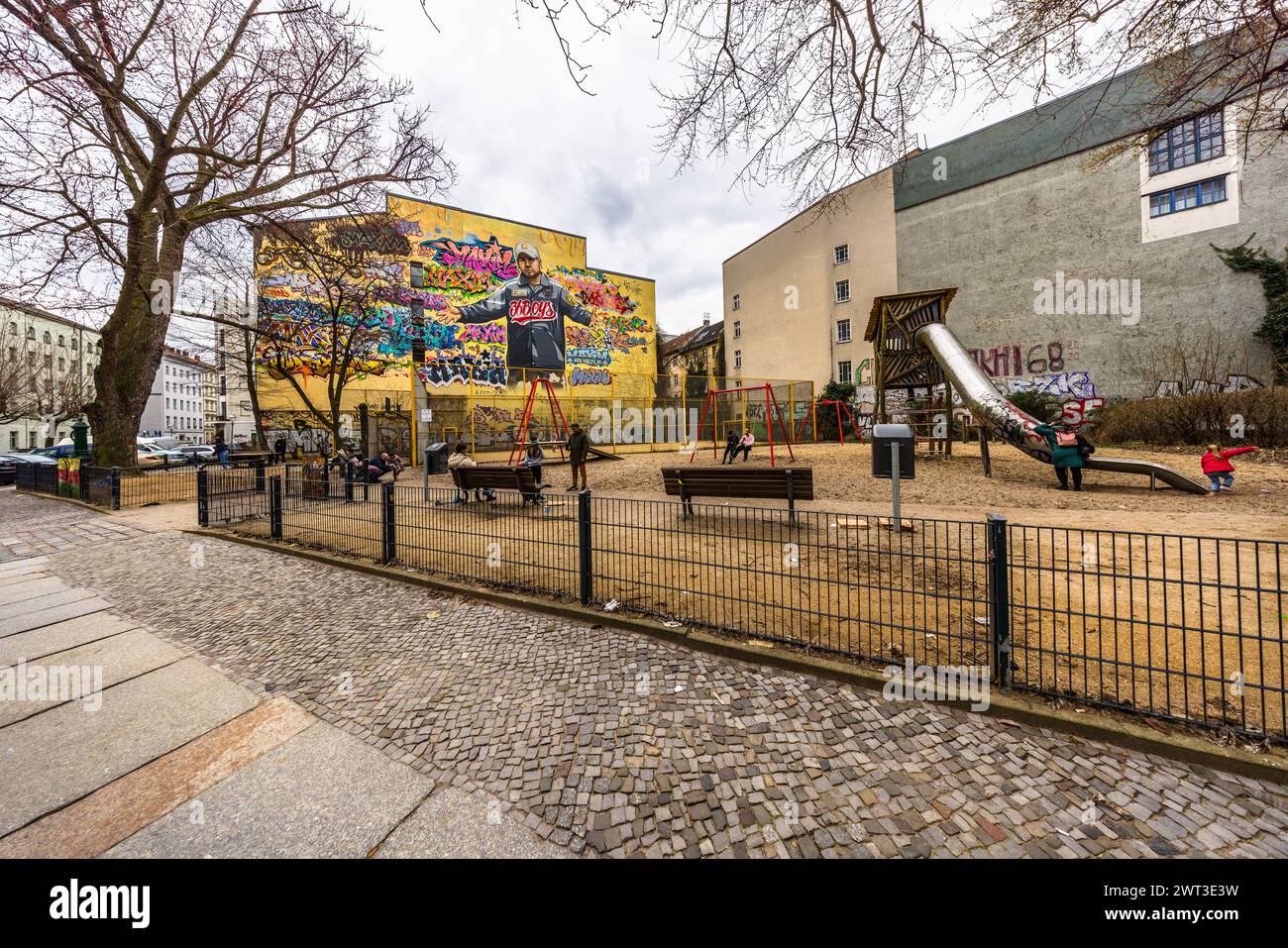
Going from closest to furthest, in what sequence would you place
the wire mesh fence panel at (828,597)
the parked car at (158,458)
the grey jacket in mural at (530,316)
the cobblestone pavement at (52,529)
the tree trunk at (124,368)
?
the wire mesh fence panel at (828,597), the cobblestone pavement at (52,529), the tree trunk at (124,368), the parked car at (158,458), the grey jacket in mural at (530,316)

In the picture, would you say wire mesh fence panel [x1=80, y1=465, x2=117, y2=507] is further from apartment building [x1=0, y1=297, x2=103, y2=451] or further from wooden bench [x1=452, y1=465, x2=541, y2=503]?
wooden bench [x1=452, y1=465, x2=541, y2=503]

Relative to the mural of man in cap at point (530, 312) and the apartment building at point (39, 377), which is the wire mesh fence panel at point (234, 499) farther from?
the mural of man in cap at point (530, 312)

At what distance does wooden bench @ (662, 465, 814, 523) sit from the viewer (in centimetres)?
643

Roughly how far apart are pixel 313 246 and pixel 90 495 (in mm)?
8387

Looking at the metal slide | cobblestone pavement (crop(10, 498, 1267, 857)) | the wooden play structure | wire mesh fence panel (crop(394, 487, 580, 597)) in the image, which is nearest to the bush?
the metal slide

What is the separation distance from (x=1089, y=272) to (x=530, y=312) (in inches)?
1125

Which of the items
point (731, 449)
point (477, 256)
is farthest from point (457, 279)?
point (731, 449)

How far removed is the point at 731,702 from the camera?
287 cm

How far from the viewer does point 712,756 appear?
7.84ft

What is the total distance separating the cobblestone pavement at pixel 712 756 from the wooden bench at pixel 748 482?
10.7 feet

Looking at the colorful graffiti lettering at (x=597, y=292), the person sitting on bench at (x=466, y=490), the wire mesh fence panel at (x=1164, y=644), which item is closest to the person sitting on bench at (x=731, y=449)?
the person sitting on bench at (x=466, y=490)

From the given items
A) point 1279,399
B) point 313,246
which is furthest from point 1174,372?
point 313,246

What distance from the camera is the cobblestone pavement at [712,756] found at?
191 cm

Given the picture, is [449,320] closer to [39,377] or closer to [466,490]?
[466,490]
